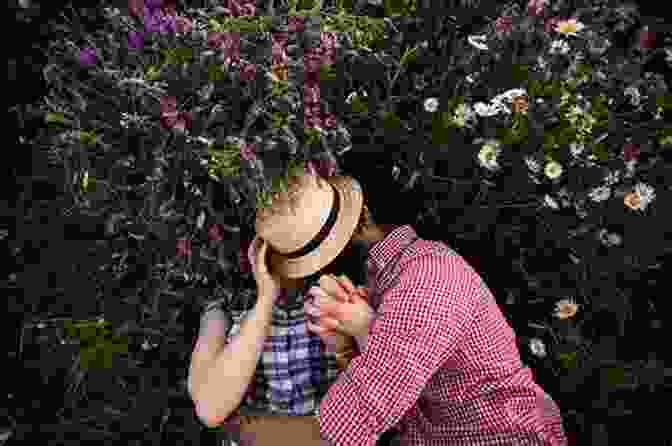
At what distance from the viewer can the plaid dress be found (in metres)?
1.83

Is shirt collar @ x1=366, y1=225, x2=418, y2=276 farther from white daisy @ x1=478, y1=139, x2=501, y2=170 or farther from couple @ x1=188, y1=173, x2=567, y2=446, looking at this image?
white daisy @ x1=478, y1=139, x2=501, y2=170

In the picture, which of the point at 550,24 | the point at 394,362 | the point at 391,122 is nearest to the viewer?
the point at 394,362

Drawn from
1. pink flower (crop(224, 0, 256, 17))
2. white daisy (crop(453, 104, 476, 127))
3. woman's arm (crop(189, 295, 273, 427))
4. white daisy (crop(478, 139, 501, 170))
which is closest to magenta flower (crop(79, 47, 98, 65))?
pink flower (crop(224, 0, 256, 17))

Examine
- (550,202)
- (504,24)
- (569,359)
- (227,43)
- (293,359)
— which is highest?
(227,43)

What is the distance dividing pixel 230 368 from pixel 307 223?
19.2 inches

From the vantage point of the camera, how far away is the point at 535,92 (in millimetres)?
2053

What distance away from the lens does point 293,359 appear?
6.04 ft

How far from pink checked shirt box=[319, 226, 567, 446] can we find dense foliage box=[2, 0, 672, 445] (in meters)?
0.40

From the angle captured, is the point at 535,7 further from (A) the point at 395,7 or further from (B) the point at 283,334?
(B) the point at 283,334

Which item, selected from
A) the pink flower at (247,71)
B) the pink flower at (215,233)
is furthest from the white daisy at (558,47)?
the pink flower at (215,233)

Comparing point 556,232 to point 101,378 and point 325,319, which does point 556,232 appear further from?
point 101,378

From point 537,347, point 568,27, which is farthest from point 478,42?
point 537,347

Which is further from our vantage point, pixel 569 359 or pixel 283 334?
pixel 569 359

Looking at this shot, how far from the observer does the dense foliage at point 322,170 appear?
1.65 m
